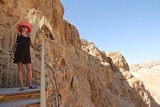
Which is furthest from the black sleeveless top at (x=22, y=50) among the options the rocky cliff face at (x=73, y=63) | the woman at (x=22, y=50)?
the rocky cliff face at (x=73, y=63)

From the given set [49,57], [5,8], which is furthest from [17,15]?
[49,57]

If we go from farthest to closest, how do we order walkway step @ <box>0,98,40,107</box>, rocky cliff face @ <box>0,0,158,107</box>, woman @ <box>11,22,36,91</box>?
rocky cliff face @ <box>0,0,158,107</box>
woman @ <box>11,22,36,91</box>
walkway step @ <box>0,98,40,107</box>

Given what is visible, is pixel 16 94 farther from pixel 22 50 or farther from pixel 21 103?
pixel 22 50

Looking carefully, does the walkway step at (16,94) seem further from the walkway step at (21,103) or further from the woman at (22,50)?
the woman at (22,50)

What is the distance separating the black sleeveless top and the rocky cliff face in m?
1.78

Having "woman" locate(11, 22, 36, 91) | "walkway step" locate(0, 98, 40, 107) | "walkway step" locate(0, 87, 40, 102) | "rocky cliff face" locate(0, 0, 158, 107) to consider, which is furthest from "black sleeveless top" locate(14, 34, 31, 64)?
"rocky cliff face" locate(0, 0, 158, 107)

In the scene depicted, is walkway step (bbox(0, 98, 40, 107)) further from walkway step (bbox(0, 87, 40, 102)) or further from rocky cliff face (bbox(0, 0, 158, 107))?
rocky cliff face (bbox(0, 0, 158, 107))

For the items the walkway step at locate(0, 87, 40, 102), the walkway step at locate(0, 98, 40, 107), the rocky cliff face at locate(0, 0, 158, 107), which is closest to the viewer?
the walkway step at locate(0, 98, 40, 107)

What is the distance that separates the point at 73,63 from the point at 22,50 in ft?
43.3

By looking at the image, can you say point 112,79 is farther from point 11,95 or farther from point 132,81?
point 11,95

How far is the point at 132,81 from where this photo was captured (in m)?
29.5

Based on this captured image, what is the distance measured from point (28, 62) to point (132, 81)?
26.1 meters

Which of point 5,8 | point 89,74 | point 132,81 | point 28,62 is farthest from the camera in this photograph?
point 132,81

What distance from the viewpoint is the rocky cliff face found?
27.8 ft
